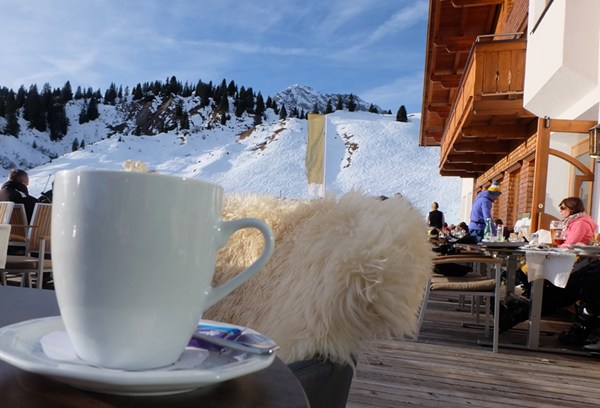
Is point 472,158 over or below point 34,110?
below

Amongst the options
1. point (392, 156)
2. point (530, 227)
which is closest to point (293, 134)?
point (392, 156)

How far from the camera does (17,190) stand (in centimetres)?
493

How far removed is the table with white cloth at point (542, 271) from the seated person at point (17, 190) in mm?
4910

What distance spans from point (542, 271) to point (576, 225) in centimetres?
130

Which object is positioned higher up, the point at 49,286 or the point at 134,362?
the point at 134,362

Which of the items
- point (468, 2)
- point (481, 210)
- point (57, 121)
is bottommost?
point (481, 210)

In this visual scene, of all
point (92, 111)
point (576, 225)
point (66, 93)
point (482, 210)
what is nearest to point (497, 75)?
point (482, 210)

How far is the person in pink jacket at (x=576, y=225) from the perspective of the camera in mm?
4113

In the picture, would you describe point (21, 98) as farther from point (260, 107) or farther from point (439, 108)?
point (439, 108)

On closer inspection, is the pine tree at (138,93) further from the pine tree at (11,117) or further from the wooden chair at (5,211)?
the wooden chair at (5,211)

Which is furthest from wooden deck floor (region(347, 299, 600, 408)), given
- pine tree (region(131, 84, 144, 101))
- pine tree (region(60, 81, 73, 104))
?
pine tree (region(131, 84, 144, 101))

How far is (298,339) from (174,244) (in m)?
0.40

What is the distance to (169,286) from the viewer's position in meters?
0.37

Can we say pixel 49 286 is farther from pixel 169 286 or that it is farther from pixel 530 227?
pixel 530 227
